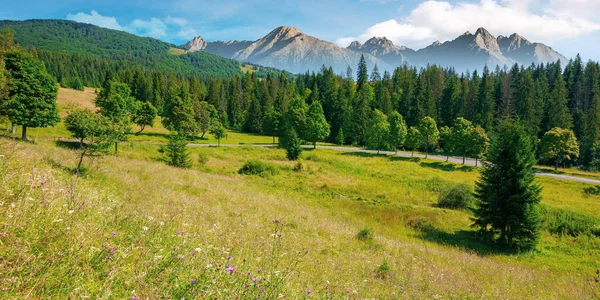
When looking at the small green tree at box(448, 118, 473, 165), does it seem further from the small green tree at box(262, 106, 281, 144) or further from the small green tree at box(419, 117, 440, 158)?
the small green tree at box(262, 106, 281, 144)

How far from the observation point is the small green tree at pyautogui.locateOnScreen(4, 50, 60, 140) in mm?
32625

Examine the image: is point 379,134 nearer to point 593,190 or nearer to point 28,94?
point 593,190

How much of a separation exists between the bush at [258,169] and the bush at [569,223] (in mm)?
28293

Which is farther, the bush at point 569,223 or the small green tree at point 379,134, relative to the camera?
the small green tree at point 379,134

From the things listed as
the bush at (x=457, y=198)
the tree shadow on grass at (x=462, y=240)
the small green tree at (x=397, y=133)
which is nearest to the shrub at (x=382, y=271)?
the tree shadow on grass at (x=462, y=240)

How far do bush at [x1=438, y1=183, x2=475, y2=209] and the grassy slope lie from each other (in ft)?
7.27

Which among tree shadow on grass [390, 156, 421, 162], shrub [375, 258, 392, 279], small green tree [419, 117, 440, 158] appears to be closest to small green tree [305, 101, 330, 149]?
tree shadow on grass [390, 156, 421, 162]

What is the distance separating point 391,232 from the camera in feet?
65.5

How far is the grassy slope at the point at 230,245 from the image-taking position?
337cm

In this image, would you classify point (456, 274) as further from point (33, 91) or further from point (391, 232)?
point (33, 91)

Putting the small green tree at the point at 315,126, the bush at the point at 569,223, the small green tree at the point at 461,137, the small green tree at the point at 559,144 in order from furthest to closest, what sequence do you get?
1. the small green tree at the point at 315,126
2. the small green tree at the point at 461,137
3. the small green tree at the point at 559,144
4. the bush at the point at 569,223

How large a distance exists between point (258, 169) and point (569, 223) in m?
31.9

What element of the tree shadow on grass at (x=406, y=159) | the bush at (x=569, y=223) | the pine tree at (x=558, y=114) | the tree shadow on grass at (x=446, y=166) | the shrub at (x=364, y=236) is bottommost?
the bush at (x=569, y=223)

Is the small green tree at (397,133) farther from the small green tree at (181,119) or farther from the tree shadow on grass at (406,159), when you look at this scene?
the small green tree at (181,119)
